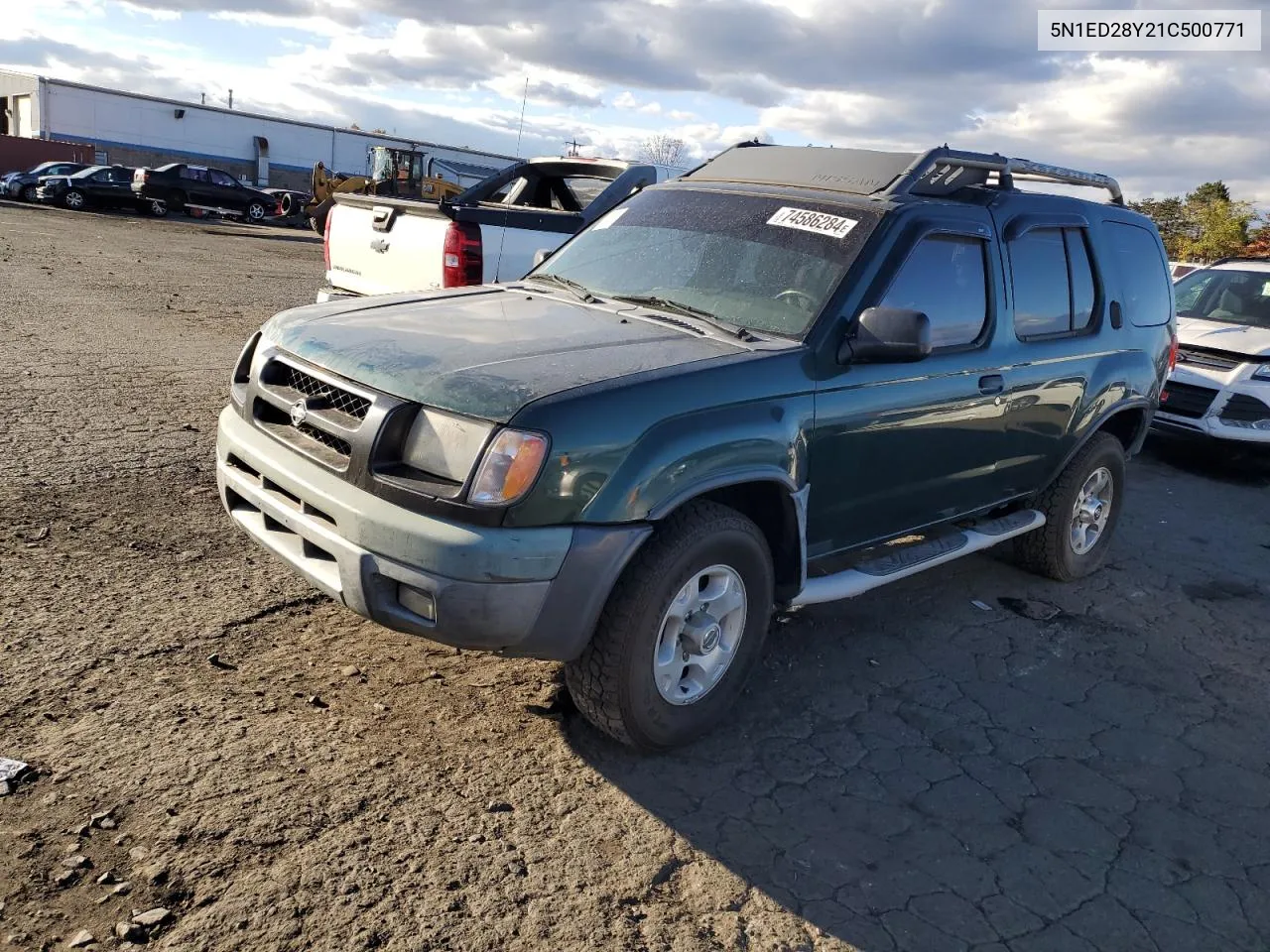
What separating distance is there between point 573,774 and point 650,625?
1.93ft

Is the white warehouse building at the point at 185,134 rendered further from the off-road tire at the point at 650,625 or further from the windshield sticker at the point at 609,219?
the off-road tire at the point at 650,625

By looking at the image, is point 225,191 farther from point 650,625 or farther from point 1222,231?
point 650,625

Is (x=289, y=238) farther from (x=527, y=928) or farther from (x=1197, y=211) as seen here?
(x=527, y=928)

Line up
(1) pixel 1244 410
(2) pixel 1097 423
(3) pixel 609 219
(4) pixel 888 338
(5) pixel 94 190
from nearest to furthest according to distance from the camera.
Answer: (4) pixel 888 338 < (3) pixel 609 219 < (2) pixel 1097 423 < (1) pixel 1244 410 < (5) pixel 94 190

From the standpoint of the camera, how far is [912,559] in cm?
432

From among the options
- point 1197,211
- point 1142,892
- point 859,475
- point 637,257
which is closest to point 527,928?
point 1142,892

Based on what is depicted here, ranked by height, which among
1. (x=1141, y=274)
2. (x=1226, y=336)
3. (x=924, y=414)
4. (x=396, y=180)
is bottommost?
(x=924, y=414)

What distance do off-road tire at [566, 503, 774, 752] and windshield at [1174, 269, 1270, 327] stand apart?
24.6ft

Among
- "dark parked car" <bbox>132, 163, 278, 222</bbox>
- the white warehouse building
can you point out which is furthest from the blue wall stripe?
"dark parked car" <bbox>132, 163, 278, 222</bbox>

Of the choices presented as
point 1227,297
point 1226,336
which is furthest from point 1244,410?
point 1227,297

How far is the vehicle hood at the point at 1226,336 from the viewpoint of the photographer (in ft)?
27.7

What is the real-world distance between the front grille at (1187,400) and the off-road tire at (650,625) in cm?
649

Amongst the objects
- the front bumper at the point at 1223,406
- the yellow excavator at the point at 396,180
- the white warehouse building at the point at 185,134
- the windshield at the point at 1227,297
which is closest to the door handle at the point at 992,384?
the front bumper at the point at 1223,406

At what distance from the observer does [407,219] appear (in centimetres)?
768
